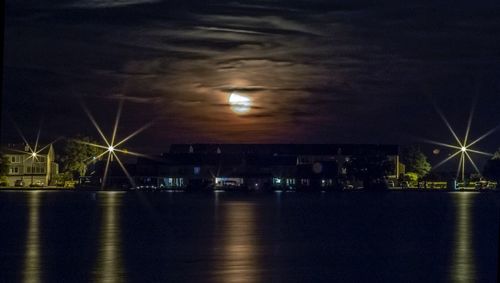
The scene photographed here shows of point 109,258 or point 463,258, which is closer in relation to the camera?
point 109,258

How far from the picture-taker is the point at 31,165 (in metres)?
166

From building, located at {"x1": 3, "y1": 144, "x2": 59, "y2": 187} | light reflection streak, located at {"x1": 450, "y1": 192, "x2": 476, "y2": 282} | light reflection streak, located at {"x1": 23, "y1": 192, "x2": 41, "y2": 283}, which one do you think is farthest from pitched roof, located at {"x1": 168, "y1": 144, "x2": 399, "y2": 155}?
light reflection streak, located at {"x1": 23, "y1": 192, "x2": 41, "y2": 283}

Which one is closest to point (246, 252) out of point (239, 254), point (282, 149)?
point (239, 254)

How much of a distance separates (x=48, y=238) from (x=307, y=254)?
10.1 metres

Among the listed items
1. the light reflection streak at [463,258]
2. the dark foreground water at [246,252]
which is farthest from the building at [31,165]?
the light reflection streak at [463,258]

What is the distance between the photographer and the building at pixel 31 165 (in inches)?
6403

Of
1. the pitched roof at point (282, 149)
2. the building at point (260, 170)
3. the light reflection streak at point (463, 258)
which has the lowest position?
the light reflection streak at point (463, 258)

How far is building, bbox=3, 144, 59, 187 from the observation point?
534 ft

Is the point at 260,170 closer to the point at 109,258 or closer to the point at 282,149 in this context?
the point at 282,149

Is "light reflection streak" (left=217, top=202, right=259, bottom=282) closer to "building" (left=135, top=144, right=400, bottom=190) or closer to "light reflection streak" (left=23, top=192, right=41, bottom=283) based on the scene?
"light reflection streak" (left=23, top=192, right=41, bottom=283)

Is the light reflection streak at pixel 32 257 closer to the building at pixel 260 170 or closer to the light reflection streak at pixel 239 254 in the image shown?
the light reflection streak at pixel 239 254

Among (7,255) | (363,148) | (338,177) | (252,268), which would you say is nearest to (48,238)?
A: (7,255)

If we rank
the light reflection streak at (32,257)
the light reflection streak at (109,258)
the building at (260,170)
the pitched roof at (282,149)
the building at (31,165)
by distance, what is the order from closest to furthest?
the light reflection streak at (109,258)
the light reflection streak at (32,257)
the building at (260,170)
the building at (31,165)
the pitched roof at (282,149)

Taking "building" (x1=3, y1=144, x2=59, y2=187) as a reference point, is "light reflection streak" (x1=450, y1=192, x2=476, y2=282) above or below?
below
